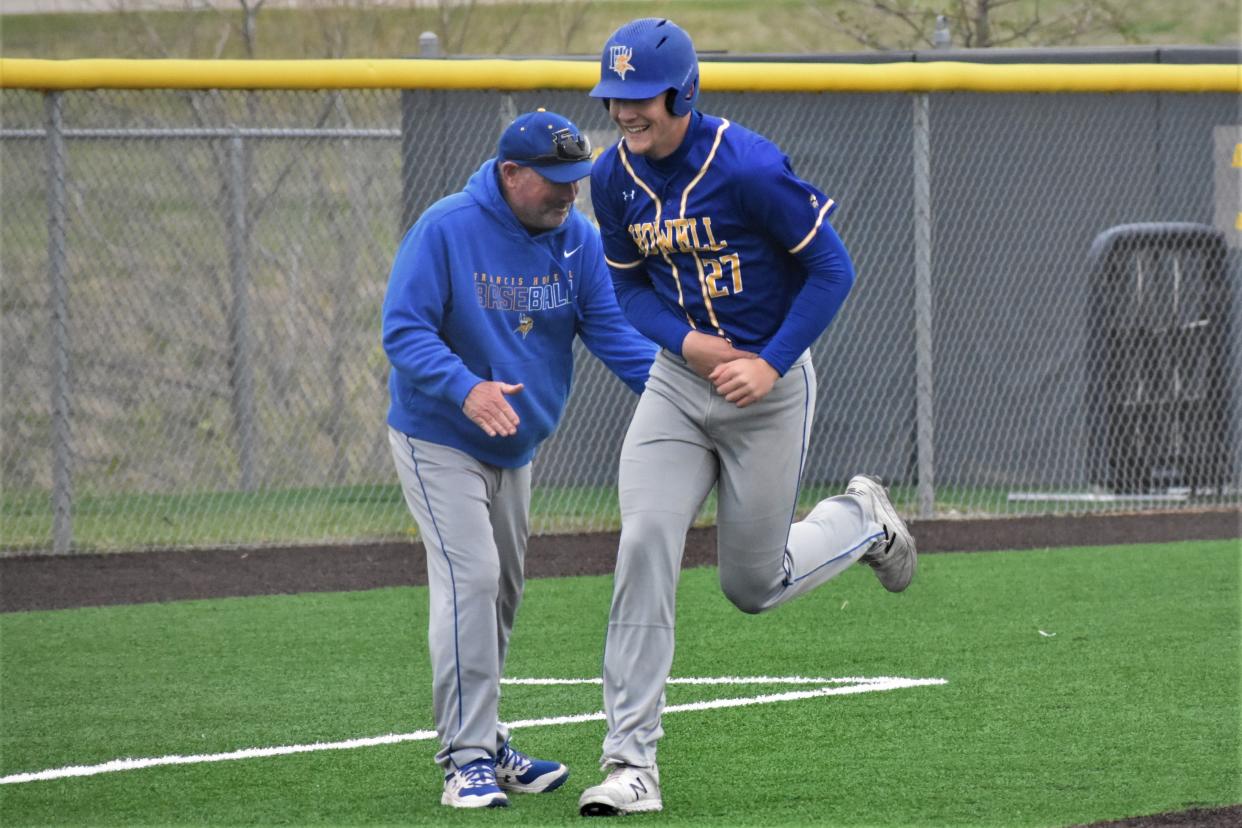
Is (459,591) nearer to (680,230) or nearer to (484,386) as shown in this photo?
(484,386)

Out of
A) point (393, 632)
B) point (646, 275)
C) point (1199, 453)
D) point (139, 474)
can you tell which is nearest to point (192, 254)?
point (139, 474)

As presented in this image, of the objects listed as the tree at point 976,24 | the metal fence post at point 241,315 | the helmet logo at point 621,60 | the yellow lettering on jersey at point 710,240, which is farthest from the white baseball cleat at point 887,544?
the tree at point 976,24

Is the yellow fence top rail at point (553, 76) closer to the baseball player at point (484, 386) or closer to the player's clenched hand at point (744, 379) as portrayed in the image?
the baseball player at point (484, 386)

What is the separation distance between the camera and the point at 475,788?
4840 millimetres

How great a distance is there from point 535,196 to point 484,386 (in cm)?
59

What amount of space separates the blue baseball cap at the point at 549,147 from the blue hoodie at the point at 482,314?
0.19 m

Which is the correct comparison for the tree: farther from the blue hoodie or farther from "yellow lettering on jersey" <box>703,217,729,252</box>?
"yellow lettering on jersey" <box>703,217,729,252</box>

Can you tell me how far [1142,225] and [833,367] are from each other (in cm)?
230

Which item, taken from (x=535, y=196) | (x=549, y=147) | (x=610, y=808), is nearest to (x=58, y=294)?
(x=535, y=196)

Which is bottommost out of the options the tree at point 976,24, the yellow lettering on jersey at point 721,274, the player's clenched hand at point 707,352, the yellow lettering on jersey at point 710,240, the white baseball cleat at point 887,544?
the white baseball cleat at point 887,544

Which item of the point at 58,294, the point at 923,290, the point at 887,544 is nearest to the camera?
the point at 887,544

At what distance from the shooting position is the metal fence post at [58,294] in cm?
977

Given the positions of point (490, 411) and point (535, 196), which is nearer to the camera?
point (490, 411)

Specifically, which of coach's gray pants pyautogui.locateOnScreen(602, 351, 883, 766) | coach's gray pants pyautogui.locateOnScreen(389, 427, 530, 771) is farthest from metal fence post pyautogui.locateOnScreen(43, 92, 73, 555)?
coach's gray pants pyautogui.locateOnScreen(602, 351, 883, 766)
